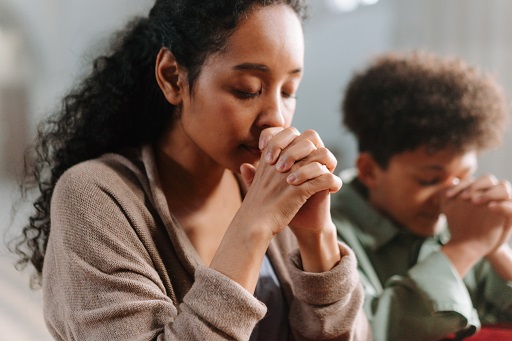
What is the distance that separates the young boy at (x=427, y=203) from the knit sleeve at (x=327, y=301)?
24 centimetres

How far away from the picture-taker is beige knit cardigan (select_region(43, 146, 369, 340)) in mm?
713

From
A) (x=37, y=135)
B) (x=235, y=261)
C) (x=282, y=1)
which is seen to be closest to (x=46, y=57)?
(x=37, y=135)

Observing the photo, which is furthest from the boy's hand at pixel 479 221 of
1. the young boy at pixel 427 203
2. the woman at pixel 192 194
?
the woman at pixel 192 194

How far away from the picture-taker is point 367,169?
55.0 inches

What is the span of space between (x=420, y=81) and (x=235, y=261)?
80cm

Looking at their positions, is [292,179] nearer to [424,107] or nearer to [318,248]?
[318,248]

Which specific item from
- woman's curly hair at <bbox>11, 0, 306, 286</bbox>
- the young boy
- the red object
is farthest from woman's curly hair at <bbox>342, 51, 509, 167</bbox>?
woman's curly hair at <bbox>11, 0, 306, 286</bbox>

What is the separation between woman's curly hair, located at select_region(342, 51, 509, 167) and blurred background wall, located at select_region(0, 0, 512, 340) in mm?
231

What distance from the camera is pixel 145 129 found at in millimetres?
978

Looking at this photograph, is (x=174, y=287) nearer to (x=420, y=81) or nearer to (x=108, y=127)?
(x=108, y=127)

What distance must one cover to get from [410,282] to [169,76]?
585mm

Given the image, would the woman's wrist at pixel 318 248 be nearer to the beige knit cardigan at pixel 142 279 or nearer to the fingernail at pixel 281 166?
the beige knit cardigan at pixel 142 279

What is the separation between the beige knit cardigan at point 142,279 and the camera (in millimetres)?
713

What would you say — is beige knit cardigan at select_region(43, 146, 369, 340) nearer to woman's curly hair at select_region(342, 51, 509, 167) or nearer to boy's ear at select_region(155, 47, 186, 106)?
boy's ear at select_region(155, 47, 186, 106)
